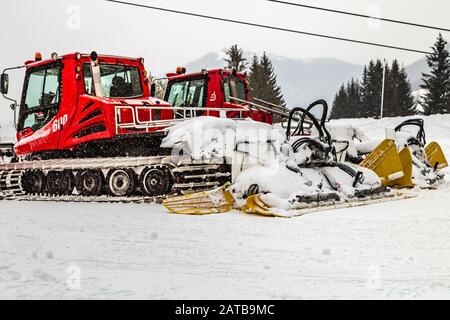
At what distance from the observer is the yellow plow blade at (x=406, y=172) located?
1079 cm

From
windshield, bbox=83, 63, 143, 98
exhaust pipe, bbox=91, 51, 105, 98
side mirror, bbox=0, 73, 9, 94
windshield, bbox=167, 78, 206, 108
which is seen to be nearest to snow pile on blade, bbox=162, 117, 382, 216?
exhaust pipe, bbox=91, 51, 105, 98

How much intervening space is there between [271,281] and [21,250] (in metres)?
2.64

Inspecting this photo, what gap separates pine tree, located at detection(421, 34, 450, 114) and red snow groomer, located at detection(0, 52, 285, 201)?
189 feet

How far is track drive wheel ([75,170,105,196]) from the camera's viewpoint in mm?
9625

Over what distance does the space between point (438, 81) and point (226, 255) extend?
64.8m

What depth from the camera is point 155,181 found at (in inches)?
358

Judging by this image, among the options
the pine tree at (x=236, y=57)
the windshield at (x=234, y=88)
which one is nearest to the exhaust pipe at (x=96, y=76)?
the windshield at (x=234, y=88)

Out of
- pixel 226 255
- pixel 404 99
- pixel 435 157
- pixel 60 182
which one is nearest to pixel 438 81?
pixel 404 99

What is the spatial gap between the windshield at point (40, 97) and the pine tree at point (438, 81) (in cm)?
5803

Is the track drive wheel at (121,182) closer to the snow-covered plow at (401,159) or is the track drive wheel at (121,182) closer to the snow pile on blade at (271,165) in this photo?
the snow pile on blade at (271,165)

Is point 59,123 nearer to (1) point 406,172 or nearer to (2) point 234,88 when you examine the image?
(2) point 234,88

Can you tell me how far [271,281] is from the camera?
12.8 ft

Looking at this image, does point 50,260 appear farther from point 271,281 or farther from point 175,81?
point 175,81

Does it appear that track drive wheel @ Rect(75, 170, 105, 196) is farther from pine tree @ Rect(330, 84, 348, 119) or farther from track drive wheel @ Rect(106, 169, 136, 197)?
pine tree @ Rect(330, 84, 348, 119)
